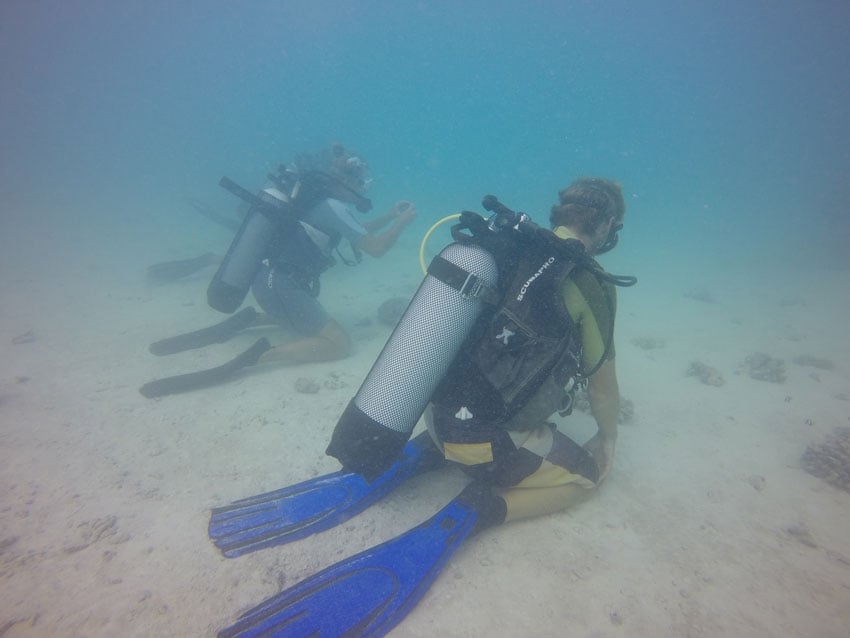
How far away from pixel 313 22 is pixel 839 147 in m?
Result: 193

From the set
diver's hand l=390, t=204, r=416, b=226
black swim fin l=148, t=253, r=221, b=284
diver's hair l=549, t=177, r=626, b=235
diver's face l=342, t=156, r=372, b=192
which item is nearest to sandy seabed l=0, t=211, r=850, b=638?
diver's hair l=549, t=177, r=626, b=235

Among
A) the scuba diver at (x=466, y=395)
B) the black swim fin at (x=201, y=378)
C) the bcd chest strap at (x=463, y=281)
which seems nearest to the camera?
the scuba diver at (x=466, y=395)

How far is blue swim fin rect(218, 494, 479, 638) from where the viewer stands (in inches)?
93.7

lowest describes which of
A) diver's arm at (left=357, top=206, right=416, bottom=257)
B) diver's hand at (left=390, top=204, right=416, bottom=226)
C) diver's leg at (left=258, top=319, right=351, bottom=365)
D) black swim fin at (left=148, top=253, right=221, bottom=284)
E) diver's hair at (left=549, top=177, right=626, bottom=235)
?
black swim fin at (left=148, top=253, right=221, bottom=284)

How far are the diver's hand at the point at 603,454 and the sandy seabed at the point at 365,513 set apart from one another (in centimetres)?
41

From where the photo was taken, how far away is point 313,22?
159 m

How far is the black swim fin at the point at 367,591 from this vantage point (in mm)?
2381

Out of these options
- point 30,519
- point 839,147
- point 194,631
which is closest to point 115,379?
point 30,519

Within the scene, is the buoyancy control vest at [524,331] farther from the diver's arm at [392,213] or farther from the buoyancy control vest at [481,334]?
the diver's arm at [392,213]

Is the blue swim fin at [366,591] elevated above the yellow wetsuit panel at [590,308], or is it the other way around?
the yellow wetsuit panel at [590,308]

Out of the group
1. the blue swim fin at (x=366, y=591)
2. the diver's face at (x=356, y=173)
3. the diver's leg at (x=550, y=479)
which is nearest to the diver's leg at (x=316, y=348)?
the diver's face at (x=356, y=173)

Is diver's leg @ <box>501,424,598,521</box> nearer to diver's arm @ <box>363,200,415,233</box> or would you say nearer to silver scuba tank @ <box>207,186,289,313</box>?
silver scuba tank @ <box>207,186,289,313</box>

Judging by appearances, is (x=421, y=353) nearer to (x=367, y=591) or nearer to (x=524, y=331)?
(x=524, y=331)

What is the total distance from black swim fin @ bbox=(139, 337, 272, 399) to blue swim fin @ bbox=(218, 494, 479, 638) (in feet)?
13.8
